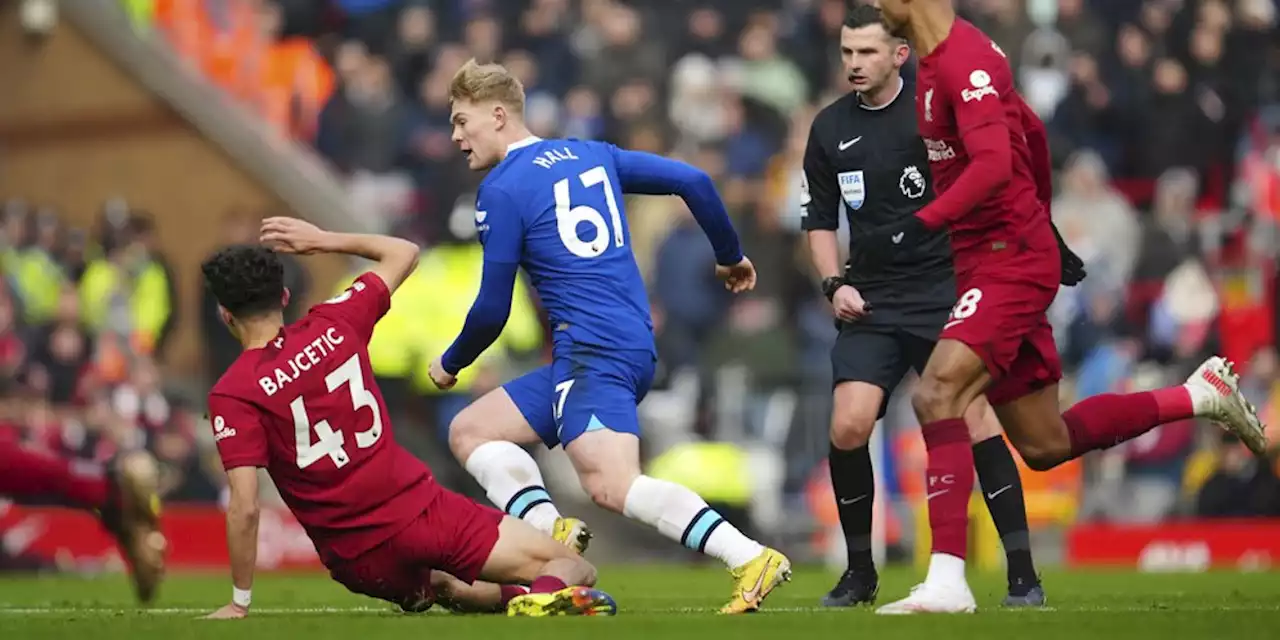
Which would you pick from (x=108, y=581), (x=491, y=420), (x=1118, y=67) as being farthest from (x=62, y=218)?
(x=491, y=420)

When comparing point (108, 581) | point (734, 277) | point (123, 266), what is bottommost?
point (108, 581)

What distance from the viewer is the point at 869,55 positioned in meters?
9.48

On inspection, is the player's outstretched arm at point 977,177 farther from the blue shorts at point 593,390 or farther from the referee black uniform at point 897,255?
the blue shorts at point 593,390

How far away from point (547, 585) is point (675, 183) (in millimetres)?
1903

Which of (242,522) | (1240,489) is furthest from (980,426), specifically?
(1240,489)

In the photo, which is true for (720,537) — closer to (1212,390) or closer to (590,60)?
(1212,390)

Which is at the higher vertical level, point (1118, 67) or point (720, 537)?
point (1118, 67)

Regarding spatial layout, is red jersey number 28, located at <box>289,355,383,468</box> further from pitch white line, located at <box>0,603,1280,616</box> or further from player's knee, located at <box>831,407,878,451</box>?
player's knee, located at <box>831,407,878,451</box>

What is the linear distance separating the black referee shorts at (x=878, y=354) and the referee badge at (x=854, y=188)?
555 millimetres

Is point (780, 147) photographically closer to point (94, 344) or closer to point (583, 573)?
point (94, 344)

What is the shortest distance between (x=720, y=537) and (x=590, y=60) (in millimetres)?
12067

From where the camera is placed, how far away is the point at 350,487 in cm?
840

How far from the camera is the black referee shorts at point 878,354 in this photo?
9.57 m

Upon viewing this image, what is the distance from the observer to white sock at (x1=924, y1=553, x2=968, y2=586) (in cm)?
833
